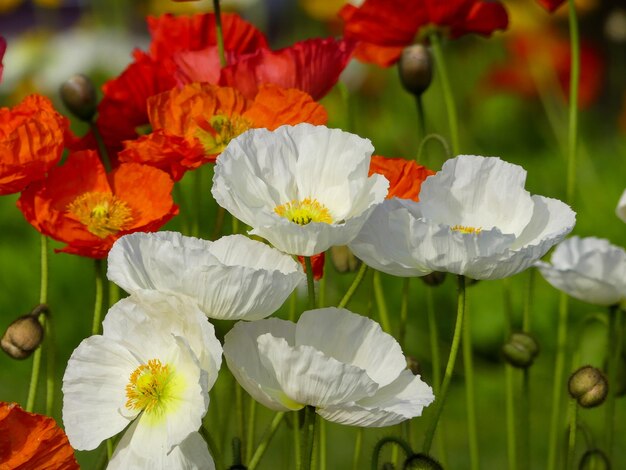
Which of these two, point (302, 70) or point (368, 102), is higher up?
point (302, 70)

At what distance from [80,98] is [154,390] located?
39cm

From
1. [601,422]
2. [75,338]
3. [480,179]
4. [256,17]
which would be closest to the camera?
[480,179]

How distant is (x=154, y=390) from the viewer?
70 centimetres

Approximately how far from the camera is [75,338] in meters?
2.43

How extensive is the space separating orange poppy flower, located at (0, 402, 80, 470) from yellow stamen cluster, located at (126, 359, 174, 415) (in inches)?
2.4

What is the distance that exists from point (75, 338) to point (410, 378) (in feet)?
5.86

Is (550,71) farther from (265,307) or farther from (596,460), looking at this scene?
(265,307)

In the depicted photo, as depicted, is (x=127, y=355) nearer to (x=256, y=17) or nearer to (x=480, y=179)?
(x=480, y=179)

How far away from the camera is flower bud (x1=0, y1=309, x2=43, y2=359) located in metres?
0.84

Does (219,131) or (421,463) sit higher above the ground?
(219,131)

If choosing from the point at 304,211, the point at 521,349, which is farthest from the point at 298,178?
the point at 521,349

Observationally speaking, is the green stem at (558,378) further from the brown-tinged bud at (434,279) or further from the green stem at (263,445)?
the green stem at (263,445)

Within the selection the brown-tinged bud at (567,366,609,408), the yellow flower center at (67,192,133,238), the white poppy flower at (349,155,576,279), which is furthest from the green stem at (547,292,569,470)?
the yellow flower center at (67,192,133,238)

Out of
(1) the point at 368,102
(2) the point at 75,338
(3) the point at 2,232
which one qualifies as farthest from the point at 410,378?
(1) the point at 368,102
